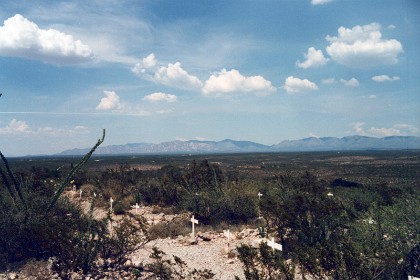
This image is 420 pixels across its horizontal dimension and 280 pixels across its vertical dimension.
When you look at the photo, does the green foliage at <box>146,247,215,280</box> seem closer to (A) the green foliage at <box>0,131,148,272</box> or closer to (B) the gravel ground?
(B) the gravel ground

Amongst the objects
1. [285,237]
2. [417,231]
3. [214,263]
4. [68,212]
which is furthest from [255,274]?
[68,212]

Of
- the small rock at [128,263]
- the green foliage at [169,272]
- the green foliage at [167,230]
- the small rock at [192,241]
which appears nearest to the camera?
the green foliage at [169,272]

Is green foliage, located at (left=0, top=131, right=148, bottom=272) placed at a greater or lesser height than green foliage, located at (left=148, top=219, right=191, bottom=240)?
greater

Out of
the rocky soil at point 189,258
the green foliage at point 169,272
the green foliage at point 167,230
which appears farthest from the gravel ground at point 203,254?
the green foliage at point 169,272

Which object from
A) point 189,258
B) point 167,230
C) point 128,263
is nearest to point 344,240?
point 189,258

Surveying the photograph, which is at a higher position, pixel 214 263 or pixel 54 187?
pixel 54 187

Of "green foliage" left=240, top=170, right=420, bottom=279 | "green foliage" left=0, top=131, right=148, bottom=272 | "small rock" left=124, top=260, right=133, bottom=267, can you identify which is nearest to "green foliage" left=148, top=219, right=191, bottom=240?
"green foliage" left=0, top=131, right=148, bottom=272

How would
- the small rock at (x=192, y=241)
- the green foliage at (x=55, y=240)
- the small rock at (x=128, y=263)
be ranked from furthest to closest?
the small rock at (x=192, y=241) < the small rock at (x=128, y=263) < the green foliage at (x=55, y=240)

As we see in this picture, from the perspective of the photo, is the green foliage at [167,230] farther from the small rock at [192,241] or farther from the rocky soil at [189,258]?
the small rock at [192,241]

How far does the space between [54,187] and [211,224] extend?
9725mm

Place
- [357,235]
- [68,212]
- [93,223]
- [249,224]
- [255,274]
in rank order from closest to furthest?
[255,274]
[357,235]
[93,223]
[68,212]
[249,224]

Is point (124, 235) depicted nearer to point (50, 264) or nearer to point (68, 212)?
point (50, 264)

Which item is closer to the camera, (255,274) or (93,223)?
(255,274)

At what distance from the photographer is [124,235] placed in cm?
908
